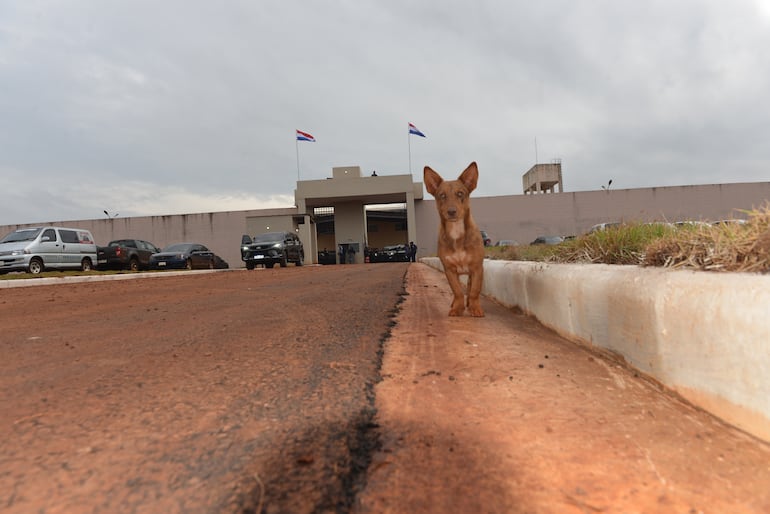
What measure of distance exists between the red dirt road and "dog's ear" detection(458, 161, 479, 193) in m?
2.05

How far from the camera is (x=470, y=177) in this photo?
4.87 m

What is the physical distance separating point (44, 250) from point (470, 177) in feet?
58.3

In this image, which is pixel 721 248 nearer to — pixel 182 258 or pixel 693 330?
pixel 693 330

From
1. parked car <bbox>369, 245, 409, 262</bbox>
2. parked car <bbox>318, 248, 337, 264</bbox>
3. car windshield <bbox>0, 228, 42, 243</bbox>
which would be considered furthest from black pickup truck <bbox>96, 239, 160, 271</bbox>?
parked car <bbox>318, 248, 337, 264</bbox>

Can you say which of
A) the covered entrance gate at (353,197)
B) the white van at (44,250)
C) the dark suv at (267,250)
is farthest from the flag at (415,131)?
the white van at (44,250)

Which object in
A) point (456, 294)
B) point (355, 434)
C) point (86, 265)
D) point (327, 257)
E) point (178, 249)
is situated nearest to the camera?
point (355, 434)

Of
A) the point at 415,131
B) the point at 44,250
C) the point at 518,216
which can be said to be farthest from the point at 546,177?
the point at 44,250

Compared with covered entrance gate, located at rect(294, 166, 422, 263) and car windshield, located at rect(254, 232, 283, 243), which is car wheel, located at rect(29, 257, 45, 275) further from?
covered entrance gate, located at rect(294, 166, 422, 263)

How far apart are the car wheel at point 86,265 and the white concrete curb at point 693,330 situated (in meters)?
20.9

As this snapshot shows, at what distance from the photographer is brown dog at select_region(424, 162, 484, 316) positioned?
15.3ft

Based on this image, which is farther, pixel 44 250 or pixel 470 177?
pixel 44 250

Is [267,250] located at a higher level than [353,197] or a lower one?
lower

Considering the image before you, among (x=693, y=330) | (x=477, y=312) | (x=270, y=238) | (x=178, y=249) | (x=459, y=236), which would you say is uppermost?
(x=270, y=238)

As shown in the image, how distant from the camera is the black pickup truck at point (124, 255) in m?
20.4
